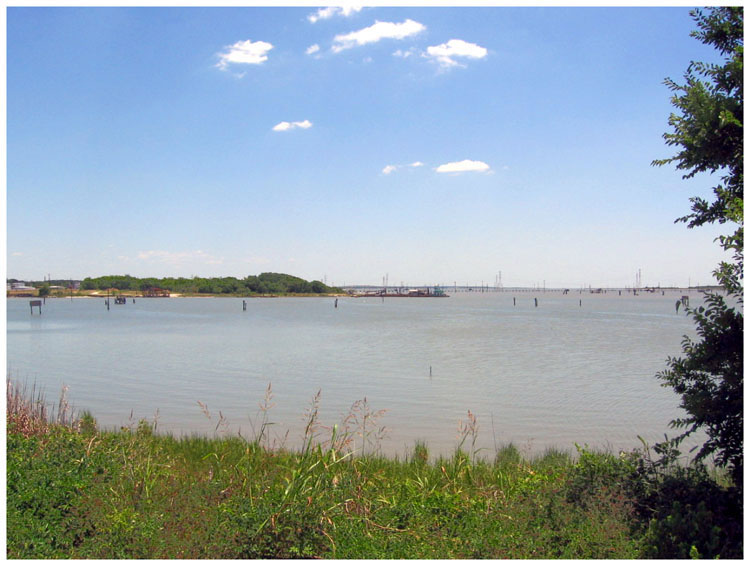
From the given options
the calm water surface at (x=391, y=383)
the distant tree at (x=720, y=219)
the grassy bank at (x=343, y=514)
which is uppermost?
the distant tree at (x=720, y=219)

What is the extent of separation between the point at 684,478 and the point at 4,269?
6563 millimetres

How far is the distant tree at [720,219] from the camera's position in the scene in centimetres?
490

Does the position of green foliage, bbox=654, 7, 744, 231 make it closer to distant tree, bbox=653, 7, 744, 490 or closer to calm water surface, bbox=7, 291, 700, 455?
distant tree, bbox=653, 7, 744, 490

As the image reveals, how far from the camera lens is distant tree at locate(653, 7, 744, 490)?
4902 mm

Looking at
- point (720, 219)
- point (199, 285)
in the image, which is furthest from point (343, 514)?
point (199, 285)

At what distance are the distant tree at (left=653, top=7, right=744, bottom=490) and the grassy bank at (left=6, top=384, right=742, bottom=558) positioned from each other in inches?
29.4

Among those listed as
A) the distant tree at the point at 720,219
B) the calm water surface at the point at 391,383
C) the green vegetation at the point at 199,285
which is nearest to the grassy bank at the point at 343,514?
the distant tree at the point at 720,219

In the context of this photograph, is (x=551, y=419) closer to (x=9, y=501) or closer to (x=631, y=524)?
(x=631, y=524)

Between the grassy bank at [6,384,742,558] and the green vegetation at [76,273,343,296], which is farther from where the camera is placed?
the green vegetation at [76,273,343,296]

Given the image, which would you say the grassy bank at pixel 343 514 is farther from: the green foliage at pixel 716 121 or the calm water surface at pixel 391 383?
the calm water surface at pixel 391 383

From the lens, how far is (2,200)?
192 inches

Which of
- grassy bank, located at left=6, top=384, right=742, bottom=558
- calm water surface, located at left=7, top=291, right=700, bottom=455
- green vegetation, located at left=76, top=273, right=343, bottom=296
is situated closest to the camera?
grassy bank, located at left=6, top=384, right=742, bottom=558

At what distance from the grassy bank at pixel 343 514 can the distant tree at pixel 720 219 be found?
75 centimetres

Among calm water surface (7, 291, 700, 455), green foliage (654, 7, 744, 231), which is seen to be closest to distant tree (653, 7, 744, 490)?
green foliage (654, 7, 744, 231)
